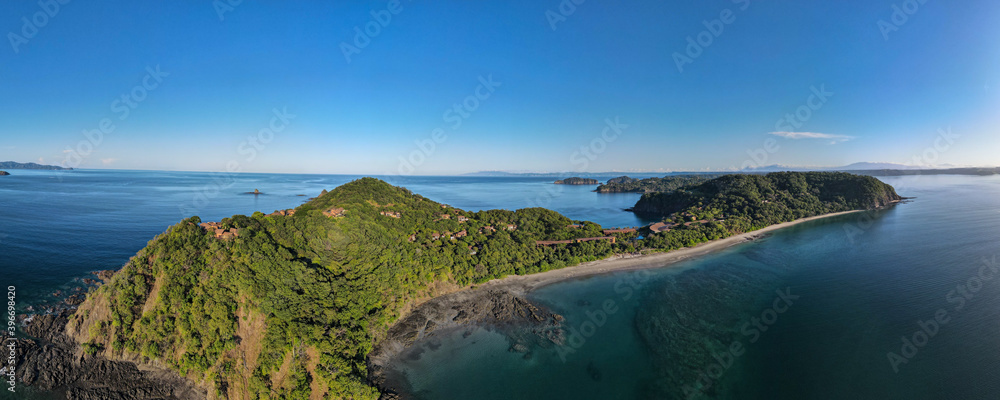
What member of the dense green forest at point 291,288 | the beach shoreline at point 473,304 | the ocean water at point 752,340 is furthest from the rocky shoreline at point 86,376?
the ocean water at point 752,340

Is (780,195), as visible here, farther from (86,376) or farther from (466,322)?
(86,376)

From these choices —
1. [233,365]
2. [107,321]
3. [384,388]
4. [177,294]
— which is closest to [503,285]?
[384,388]

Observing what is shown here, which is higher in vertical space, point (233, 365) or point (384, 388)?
point (233, 365)

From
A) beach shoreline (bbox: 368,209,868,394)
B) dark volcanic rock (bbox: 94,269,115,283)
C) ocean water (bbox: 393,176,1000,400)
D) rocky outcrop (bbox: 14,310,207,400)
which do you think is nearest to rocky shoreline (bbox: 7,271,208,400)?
rocky outcrop (bbox: 14,310,207,400)

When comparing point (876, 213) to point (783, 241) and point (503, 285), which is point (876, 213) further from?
point (503, 285)

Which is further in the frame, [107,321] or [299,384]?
[107,321]

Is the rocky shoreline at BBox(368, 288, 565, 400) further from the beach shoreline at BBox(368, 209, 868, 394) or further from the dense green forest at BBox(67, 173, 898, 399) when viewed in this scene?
the dense green forest at BBox(67, 173, 898, 399)

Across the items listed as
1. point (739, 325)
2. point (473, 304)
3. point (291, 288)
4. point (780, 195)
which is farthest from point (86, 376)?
point (780, 195)

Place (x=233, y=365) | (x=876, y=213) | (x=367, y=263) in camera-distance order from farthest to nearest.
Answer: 1. (x=876, y=213)
2. (x=367, y=263)
3. (x=233, y=365)
